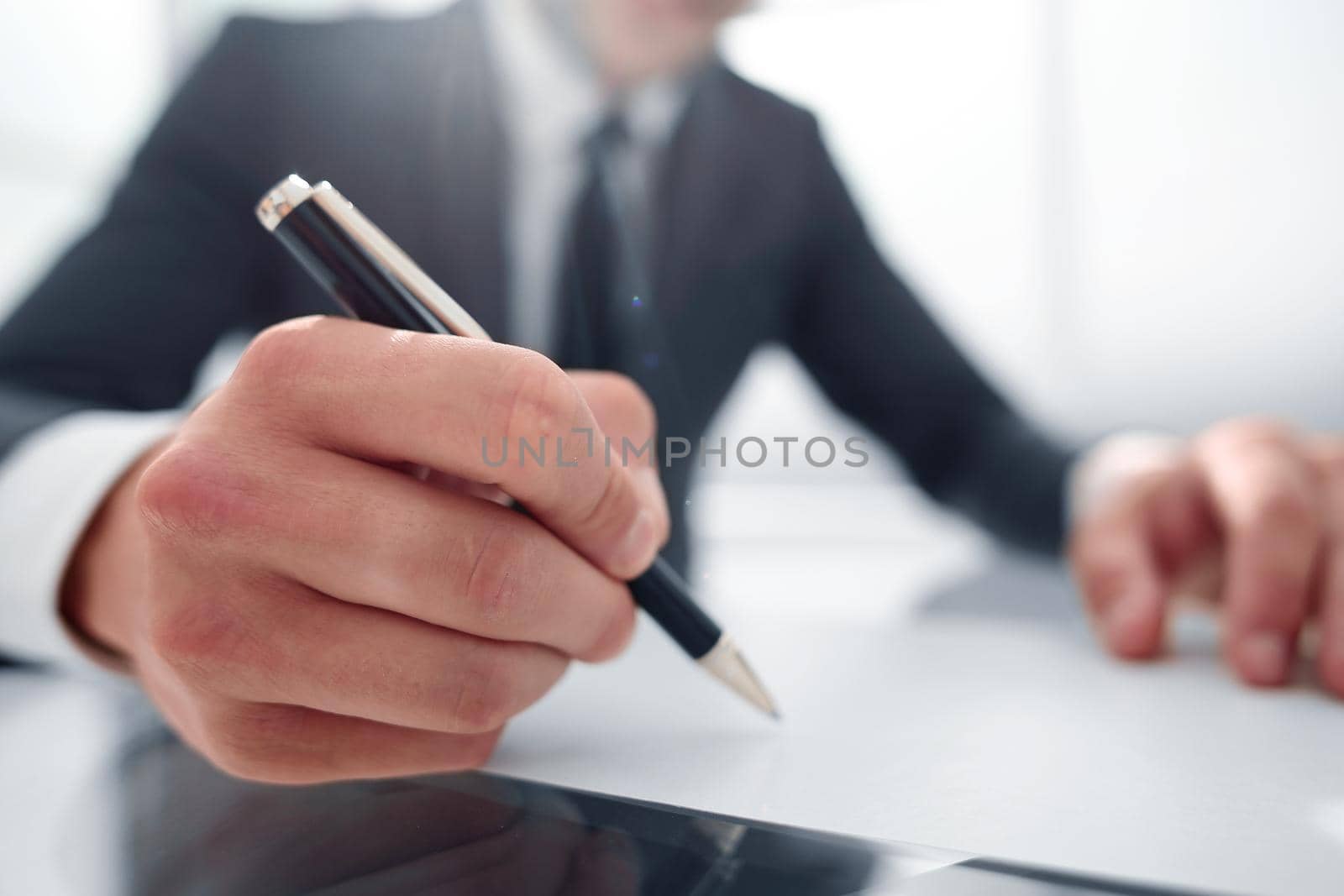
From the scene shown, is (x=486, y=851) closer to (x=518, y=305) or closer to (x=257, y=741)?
(x=257, y=741)

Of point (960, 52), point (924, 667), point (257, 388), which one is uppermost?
point (960, 52)

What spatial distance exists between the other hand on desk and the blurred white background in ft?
2.73

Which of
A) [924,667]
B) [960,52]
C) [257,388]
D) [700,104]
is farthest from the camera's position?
[960,52]

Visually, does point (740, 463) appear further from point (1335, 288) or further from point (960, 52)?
point (1335, 288)

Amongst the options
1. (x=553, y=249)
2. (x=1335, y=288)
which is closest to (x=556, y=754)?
(x=553, y=249)

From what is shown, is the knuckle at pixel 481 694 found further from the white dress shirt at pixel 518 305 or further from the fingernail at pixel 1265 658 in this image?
the fingernail at pixel 1265 658

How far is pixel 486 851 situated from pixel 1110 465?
15.9 inches

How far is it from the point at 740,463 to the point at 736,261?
0.75 feet

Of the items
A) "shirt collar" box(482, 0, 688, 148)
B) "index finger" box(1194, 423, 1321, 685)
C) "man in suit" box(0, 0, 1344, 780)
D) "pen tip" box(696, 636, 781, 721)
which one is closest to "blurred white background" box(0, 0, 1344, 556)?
"man in suit" box(0, 0, 1344, 780)

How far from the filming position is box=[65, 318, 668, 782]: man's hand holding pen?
0.53 feet

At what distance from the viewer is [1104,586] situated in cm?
32

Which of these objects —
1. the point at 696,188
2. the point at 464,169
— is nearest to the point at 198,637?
the point at 464,169

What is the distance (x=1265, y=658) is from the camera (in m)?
0.27

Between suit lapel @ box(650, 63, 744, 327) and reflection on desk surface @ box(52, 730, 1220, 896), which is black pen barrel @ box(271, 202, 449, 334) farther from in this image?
suit lapel @ box(650, 63, 744, 327)
